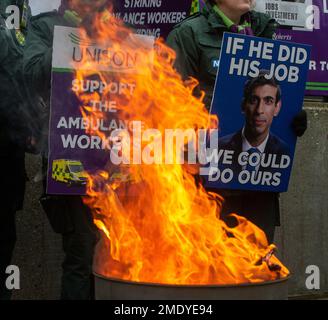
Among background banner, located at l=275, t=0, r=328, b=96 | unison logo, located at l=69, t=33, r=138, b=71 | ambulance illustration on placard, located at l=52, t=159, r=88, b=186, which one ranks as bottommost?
ambulance illustration on placard, located at l=52, t=159, r=88, b=186

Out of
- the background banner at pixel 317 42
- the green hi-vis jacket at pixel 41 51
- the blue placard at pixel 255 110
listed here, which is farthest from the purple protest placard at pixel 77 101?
the background banner at pixel 317 42

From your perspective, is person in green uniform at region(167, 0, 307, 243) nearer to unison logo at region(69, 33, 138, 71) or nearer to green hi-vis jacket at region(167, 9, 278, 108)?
green hi-vis jacket at region(167, 9, 278, 108)

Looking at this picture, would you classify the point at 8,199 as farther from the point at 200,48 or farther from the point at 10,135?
the point at 200,48

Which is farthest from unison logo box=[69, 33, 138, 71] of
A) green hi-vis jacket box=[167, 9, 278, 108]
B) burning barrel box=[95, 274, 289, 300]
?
burning barrel box=[95, 274, 289, 300]

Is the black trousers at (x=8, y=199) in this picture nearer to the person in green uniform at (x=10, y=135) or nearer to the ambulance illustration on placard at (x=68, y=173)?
the person in green uniform at (x=10, y=135)

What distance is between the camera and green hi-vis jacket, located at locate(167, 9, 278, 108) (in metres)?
3.92

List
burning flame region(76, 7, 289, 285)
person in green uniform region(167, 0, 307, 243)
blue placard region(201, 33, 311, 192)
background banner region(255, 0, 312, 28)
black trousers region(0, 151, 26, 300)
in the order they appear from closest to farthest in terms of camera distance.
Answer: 1. burning flame region(76, 7, 289, 285)
2. blue placard region(201, 33, 311, 192)
3. person in green uniform region(167, 0, 307, 243)
4. black trousers region(0, 151, 26, 300)
5. background banner region(255, 0, 312, 28)

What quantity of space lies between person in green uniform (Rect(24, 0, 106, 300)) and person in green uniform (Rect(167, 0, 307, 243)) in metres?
0.58

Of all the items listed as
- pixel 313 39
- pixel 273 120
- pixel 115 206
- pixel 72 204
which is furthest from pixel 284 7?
pixel 115 206

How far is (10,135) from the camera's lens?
410cm

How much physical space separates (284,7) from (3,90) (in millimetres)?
2909

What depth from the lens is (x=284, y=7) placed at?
6086 millimetres

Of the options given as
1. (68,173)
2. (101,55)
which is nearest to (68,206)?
(68,173)

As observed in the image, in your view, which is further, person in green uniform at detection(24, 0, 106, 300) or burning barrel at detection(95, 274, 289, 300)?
person in green uniform at detection(24, 0, 106, 300)
